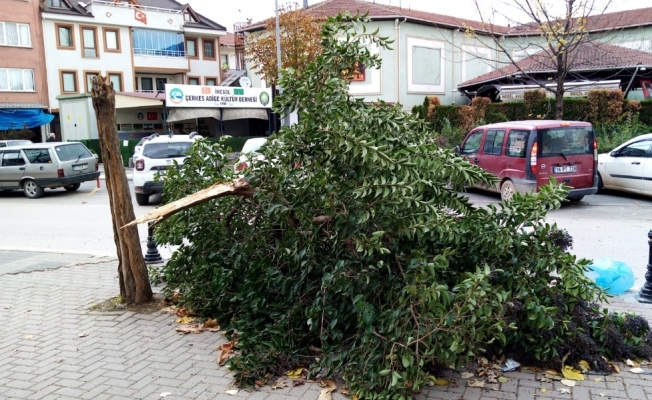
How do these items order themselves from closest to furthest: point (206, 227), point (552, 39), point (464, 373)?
1. point (464, 373)
2. point (206, 227)
3. point (552, 39)

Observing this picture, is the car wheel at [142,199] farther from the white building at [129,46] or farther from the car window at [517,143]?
the white building at [129,46]

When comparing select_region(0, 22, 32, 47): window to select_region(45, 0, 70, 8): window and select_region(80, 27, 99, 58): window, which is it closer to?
select_region(45, 0, 70, 8): window

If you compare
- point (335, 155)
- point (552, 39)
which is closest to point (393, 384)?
point (335, 155)

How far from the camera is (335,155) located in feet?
13.9

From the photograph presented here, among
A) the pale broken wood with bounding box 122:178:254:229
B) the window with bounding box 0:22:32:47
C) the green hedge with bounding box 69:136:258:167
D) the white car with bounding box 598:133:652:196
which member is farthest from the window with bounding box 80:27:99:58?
the pale broken wood with bounding box 122:178:254:229

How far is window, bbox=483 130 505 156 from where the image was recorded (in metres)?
13.2

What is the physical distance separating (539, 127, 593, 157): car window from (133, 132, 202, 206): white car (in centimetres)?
853

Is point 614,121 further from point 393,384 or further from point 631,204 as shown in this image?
point 393,384

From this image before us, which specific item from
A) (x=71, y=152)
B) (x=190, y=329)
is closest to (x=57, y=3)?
(x=71, y=152)

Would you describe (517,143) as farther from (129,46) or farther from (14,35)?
(129,46)

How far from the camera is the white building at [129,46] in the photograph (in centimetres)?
4147

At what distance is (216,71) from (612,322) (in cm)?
4983

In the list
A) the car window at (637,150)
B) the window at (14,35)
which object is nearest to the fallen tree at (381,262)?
the car window at (637,150)

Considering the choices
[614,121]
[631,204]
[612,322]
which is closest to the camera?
[612,322]
